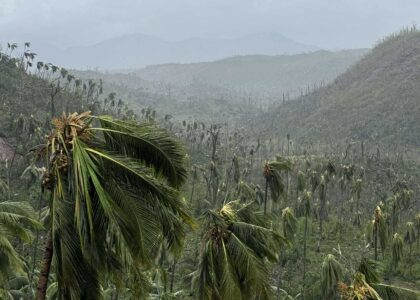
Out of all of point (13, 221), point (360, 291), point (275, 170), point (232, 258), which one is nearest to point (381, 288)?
point (360, 291)

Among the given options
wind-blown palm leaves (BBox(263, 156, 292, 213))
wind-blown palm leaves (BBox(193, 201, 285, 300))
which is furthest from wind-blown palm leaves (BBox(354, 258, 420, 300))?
wind-blown palm leaves (BBox(263, 156, 292, 213))

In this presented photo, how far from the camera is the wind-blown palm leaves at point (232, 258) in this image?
13250mm

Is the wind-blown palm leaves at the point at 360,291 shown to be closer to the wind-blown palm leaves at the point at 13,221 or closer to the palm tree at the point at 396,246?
the wind-blown palm leaves at the point at 13,221

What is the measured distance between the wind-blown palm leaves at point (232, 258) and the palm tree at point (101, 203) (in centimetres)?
309

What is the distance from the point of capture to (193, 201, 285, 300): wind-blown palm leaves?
43.5 feet

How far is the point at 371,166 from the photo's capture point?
373 ft

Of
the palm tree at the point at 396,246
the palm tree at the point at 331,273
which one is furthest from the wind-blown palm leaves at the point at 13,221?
the palm tree at the point at 396,246

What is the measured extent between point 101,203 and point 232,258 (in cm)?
540

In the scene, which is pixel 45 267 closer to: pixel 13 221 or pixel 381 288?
pixel 13 221

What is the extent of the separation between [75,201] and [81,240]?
85 centimetres

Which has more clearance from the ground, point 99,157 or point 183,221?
point 99,157

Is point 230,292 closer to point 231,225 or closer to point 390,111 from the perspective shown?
point 231,225

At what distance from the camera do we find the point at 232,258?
13492 millimetres

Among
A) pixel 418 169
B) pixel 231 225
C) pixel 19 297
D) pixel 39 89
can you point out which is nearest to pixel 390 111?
pixel 418 169
